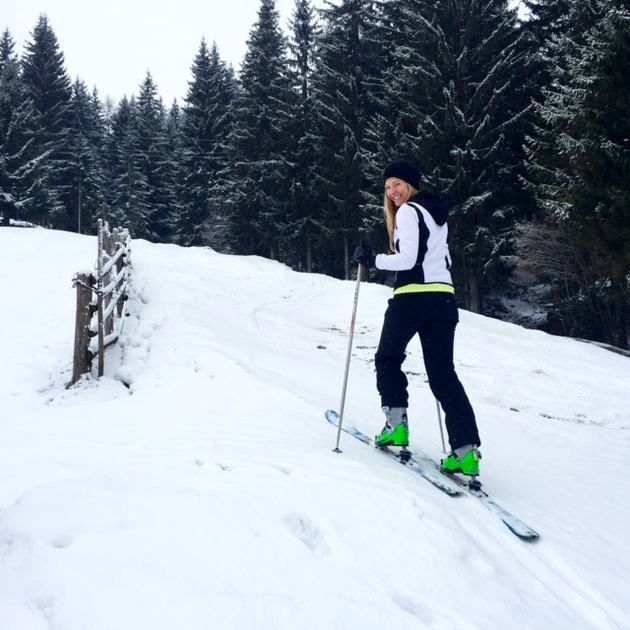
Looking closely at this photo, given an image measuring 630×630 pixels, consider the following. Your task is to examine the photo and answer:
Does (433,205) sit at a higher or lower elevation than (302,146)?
lower

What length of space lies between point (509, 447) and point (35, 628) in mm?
4977

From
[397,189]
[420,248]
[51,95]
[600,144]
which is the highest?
[51,95]

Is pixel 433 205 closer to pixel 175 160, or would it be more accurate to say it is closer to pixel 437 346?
pixel 437 346

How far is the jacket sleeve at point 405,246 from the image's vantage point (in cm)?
404

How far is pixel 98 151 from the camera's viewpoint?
168ft

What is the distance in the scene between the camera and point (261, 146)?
31172mm

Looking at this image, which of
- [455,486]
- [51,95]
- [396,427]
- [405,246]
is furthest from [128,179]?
[455,486]

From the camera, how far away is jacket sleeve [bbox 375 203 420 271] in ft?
13.3

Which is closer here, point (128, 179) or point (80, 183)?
point (80, 183)

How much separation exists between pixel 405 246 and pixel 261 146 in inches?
1138

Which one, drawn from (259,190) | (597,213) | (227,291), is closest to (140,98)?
(259,190)

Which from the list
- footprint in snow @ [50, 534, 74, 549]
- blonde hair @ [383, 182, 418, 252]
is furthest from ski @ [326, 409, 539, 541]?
footprint in snow @ [50, 534, 74, 549]

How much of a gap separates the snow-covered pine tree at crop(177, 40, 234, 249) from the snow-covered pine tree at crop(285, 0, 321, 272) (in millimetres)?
9728

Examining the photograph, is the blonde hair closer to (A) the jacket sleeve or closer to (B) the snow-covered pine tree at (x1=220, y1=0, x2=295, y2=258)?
(A) the jacket sleeve
